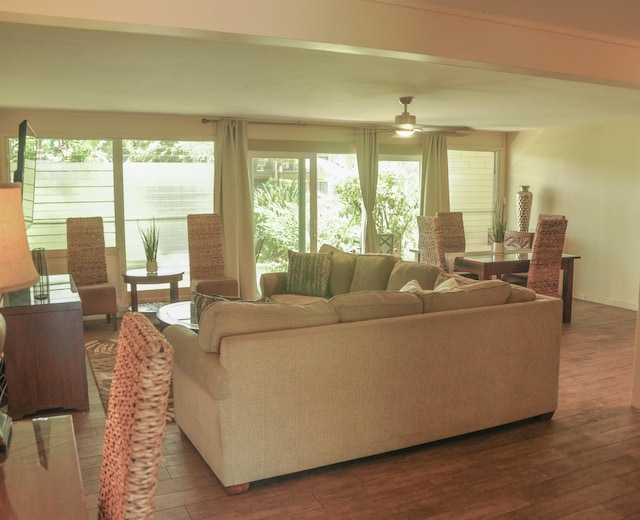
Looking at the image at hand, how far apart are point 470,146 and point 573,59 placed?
550cm

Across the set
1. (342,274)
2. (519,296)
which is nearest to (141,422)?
(519,296)

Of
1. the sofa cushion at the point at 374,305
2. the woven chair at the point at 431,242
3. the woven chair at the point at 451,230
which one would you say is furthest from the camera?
the woven chair at the point at 451,230

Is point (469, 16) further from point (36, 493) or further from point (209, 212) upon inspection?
point (209, 212)

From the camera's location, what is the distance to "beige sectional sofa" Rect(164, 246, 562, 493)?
2.85 metres

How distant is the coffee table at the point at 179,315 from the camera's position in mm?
4551

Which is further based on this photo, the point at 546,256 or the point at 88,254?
the point at 88,254

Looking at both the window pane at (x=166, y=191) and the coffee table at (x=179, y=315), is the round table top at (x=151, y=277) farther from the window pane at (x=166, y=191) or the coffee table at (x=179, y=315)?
the coffee table at (x=179, y=315)

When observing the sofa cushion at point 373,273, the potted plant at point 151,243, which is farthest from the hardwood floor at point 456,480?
the potted plant at point 151,243

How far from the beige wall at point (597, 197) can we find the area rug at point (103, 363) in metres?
5.83

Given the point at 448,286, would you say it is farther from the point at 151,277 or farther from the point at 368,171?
the point at 368,171

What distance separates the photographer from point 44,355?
12.6ft

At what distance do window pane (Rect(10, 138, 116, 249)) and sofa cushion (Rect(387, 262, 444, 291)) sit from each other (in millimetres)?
3756

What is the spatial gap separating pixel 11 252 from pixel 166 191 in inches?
227

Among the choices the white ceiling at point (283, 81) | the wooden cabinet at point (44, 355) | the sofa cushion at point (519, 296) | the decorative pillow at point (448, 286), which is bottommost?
the wooden cabinet at point (44, 355)
